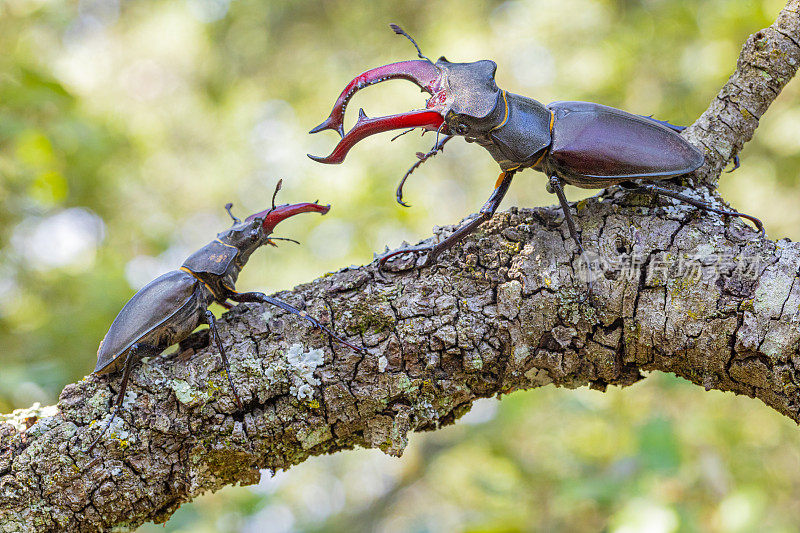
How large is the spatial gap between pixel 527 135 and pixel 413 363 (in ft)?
2.70

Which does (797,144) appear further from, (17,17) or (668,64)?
(17,17)

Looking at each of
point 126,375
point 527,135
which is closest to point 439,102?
point 527,135

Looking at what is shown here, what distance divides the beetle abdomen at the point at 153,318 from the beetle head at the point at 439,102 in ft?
2.33

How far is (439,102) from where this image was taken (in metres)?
1.72

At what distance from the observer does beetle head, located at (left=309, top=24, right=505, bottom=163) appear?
1.65 meters

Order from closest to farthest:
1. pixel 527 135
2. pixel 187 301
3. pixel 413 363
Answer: pixel 413 363 < pixel 527 135 < pixel 187 301

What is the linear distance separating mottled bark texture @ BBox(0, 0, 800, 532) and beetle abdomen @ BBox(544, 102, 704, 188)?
127mm

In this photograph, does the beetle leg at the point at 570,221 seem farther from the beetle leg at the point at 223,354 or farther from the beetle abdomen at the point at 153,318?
the beetle abdomen at the point at 153,318

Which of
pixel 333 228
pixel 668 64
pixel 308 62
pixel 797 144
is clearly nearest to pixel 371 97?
pixel 308 62

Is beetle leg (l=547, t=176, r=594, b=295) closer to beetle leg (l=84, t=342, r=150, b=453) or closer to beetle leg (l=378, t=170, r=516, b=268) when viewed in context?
beetle leg (l=378, t=170, r=516, b=268)

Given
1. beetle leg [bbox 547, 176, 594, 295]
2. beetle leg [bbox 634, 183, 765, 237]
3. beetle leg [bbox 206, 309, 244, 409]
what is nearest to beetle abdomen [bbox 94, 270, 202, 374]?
beetle leg [bbox 206, 309, 244, 409]

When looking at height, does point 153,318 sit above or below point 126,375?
above

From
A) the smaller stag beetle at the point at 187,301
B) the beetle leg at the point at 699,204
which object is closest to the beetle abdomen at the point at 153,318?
the smaller stag beetle at the point at 187,301

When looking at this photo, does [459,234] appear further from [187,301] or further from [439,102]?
[187,301]
